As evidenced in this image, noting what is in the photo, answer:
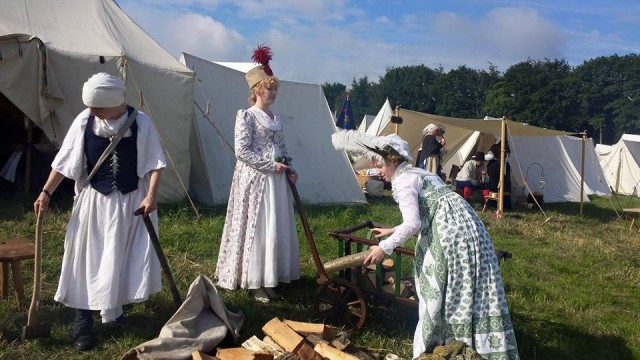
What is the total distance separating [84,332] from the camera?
3.16 metres

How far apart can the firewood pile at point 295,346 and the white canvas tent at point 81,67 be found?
4168 millimetres

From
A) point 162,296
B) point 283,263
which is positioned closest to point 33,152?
point 162,296

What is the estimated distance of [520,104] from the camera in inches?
1592

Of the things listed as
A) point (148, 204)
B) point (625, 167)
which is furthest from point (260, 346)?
point (625, 167)

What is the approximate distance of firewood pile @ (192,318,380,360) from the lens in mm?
2887

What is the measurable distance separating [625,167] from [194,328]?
15.8m

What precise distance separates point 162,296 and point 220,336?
0.97m

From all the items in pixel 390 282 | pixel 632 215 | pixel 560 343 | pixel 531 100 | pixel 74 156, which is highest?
pixel 531 100

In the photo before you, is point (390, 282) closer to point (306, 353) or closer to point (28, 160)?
point (306, 353)

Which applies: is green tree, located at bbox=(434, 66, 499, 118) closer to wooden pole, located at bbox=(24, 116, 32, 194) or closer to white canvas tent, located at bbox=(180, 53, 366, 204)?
white canvas tent, located at bbox=(180, 53, 366, 204)

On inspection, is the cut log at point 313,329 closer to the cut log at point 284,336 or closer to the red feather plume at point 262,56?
the cut log at point 284,336

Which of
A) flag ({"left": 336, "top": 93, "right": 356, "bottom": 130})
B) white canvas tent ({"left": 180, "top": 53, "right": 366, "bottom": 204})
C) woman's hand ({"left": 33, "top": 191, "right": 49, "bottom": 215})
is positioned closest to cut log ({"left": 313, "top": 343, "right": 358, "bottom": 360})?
woman's hand ({"left": 33, "top": 191, "right": 49, "bottom": 215})

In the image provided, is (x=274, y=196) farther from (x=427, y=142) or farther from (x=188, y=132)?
(x=427, y=142)

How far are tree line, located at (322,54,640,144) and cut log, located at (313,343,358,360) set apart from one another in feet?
122
